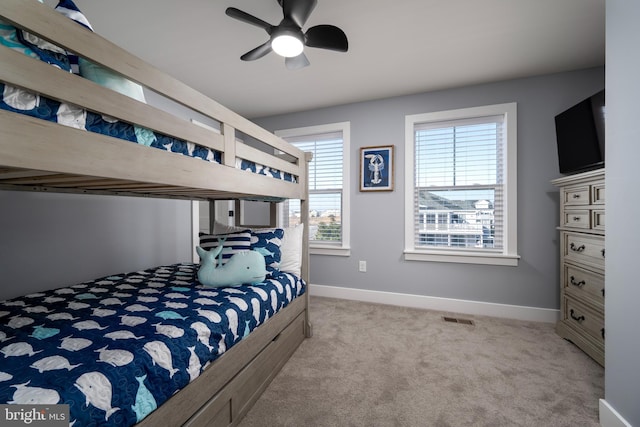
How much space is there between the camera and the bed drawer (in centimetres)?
111

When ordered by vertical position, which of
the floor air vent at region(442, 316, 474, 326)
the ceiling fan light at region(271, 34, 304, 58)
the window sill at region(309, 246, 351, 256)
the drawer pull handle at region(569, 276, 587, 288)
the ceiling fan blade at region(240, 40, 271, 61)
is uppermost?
the ceiling fan blade at region(240, 40, 271, 61)

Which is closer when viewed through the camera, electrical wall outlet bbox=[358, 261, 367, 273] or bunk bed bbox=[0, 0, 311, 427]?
bunk bed bbox=[0, 0, 311, 427]

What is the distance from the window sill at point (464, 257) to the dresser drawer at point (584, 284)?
44 cm

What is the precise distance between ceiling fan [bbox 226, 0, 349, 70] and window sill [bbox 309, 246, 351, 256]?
2143 millimetres

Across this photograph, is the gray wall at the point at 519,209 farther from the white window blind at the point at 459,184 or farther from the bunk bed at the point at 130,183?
the bunk bed at the point at 130,183

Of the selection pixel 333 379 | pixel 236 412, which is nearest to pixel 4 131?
pixel 236 412

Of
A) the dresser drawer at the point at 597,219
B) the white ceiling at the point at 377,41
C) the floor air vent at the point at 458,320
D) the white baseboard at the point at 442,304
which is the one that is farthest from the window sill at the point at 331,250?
the dresser drawer at the point at 597,219

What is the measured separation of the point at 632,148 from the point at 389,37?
157 cm

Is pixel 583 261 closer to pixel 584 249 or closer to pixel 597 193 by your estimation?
pixel 584 249

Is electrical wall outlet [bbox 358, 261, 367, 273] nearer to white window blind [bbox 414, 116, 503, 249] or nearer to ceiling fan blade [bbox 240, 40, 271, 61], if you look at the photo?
white window blind [bbox 414, 116, 503, 249]

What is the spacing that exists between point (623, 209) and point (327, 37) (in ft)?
5.78

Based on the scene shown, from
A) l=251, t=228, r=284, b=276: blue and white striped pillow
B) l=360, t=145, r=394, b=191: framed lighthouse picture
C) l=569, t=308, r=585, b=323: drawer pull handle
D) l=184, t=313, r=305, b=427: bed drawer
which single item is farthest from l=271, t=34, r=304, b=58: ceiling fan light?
l=569, t=308, r=585, b=323: drawer pull handle

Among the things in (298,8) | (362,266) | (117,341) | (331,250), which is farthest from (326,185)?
(117,341)

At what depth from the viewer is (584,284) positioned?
Result: 2002 millimetres
